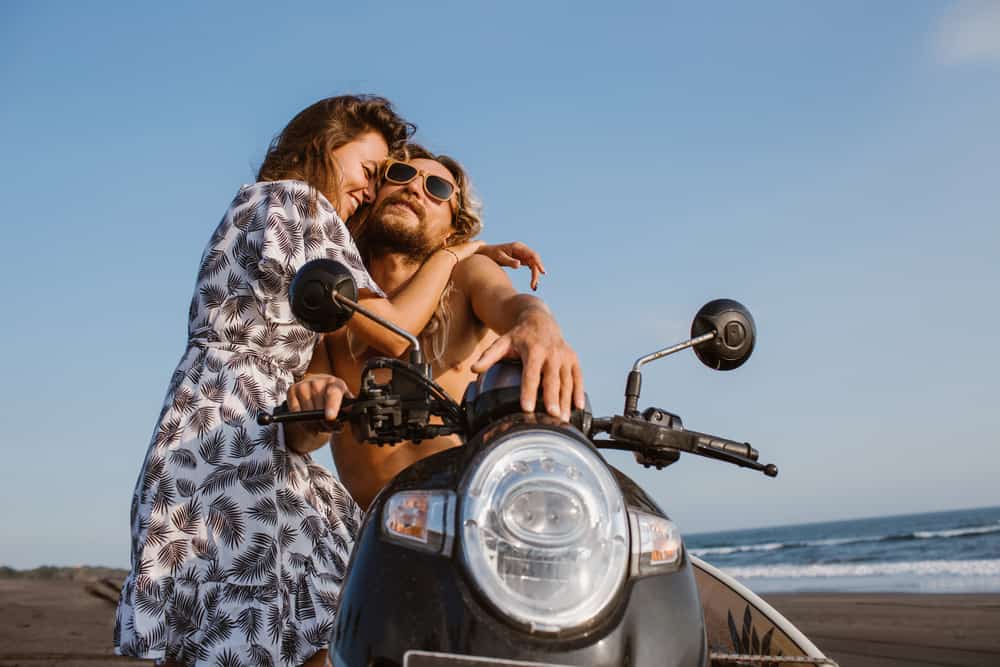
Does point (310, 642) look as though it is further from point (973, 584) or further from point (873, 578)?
point (873, 578)

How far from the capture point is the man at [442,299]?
244 centimetres

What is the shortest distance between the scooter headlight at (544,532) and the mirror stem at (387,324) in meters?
0.31

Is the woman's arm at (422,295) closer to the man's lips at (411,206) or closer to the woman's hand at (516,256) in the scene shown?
the woman's hand at (516,256)

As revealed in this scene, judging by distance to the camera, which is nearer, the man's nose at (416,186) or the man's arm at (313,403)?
the man's arm at (313,403)

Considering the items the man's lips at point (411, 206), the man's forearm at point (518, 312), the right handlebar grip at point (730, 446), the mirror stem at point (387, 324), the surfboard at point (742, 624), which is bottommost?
the surfboard at point (742, 624)

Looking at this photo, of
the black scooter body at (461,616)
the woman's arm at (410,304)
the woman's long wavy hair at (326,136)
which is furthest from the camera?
the woman's long wavy hair at (326,136)

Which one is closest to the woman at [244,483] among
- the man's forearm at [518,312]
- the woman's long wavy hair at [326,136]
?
the man's forearm at [518,312]

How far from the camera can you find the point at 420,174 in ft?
9.41

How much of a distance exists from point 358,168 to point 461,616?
1.87 meters

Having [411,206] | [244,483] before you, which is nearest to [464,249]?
[411,206]

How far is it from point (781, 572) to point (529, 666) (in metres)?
23.4

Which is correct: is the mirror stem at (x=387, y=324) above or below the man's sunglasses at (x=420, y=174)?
below

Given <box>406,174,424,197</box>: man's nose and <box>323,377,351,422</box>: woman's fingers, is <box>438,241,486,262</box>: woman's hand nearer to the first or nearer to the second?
<box>406,174,424,197</box>: man's nose

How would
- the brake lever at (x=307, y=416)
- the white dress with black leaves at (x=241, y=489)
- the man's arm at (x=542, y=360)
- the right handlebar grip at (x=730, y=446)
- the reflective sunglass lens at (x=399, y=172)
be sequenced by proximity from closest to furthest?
the man's arm at (x=542, y=360)
the brake lever at (x=307, y=416)
the right handlebar grip at (x=730, y=446)
the white dress with black leaves at (x=241, y=489)
the reflective sunglass lens at (x=399, y=172)
